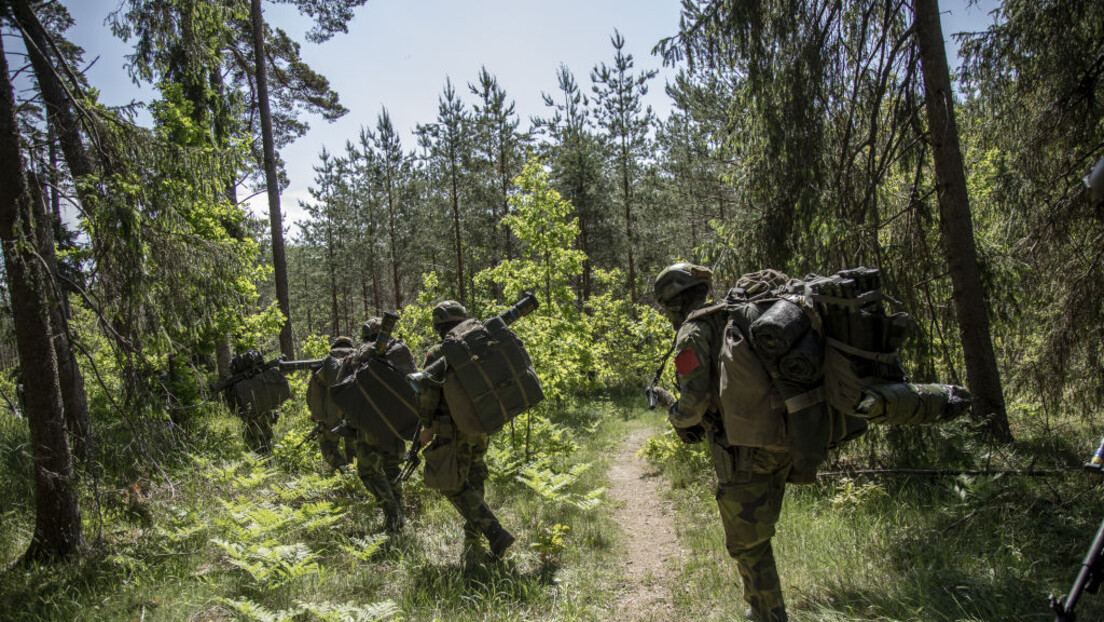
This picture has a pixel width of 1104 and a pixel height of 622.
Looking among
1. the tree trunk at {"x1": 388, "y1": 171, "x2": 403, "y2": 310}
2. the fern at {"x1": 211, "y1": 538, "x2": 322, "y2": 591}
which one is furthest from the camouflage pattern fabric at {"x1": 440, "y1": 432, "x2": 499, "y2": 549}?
the tree trunk at {"x1": 388, "y1": 171, "x2": 403, "y2": 310}

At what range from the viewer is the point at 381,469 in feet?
19.4

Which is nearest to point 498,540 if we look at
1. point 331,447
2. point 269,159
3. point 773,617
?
point 773,617

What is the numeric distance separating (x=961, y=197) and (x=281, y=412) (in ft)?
40.3

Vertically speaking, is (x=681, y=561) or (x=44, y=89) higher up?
(x=44, y=89)

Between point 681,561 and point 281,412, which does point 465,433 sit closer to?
point 681,561

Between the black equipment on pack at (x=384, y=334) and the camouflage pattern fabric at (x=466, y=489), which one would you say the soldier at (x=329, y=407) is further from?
the camouflage pattern fabric at (x=466, y=489)

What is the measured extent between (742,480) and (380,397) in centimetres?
376

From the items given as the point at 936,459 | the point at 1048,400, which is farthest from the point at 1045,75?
the point at 936,459

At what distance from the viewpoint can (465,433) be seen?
15.7ft

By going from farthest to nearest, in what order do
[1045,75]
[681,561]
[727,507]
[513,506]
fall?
1. [513,506]
2. [1045,75]
3. [681,561]
4. [727,507]

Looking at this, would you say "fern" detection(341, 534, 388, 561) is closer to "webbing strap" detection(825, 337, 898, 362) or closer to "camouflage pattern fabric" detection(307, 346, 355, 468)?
"camouflage pattern fabric" detection(307, 346, 355, 468)

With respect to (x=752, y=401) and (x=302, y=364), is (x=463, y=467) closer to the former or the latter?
(x=752, y=401)

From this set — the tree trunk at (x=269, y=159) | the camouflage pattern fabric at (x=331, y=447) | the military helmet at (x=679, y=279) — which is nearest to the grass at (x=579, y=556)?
the camouflage pattern fabric at (x=331, y=447)

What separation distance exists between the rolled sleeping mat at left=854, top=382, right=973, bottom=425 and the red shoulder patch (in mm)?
868
